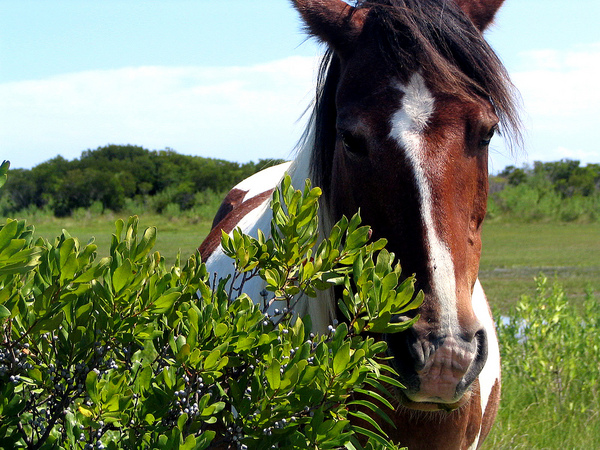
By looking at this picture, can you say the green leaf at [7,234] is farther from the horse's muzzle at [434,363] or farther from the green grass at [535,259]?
the green grass at [535,259]

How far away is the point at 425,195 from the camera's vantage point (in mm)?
1723

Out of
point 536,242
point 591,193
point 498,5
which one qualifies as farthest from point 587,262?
point 591,193

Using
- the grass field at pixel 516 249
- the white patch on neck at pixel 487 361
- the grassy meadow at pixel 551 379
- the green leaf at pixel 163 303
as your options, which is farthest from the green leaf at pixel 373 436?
the grass field at pixel 516 249

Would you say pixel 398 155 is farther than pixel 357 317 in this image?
Yes

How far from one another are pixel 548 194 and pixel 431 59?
34372mm

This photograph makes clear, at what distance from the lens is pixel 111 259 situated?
43.9 inches

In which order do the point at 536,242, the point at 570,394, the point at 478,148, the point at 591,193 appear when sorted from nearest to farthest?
the point at 478,148, the point at 570,394, the point at 536,242, the point at 591,193

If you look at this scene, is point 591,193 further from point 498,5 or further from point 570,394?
point 498,5

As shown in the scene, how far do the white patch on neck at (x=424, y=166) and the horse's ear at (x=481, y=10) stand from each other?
72 cm

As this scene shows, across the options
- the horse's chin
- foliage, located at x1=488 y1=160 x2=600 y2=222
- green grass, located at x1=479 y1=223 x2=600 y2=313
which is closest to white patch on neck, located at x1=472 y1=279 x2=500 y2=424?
the horse's chin

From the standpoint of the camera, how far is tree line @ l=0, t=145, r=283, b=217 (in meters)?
36.1

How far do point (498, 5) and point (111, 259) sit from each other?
2.01 m

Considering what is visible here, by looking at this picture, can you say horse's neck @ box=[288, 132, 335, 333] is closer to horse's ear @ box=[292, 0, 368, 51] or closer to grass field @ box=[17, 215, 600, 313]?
horse's ear @ box=[292, 0, 368, 51]

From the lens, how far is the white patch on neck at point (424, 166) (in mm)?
1608
